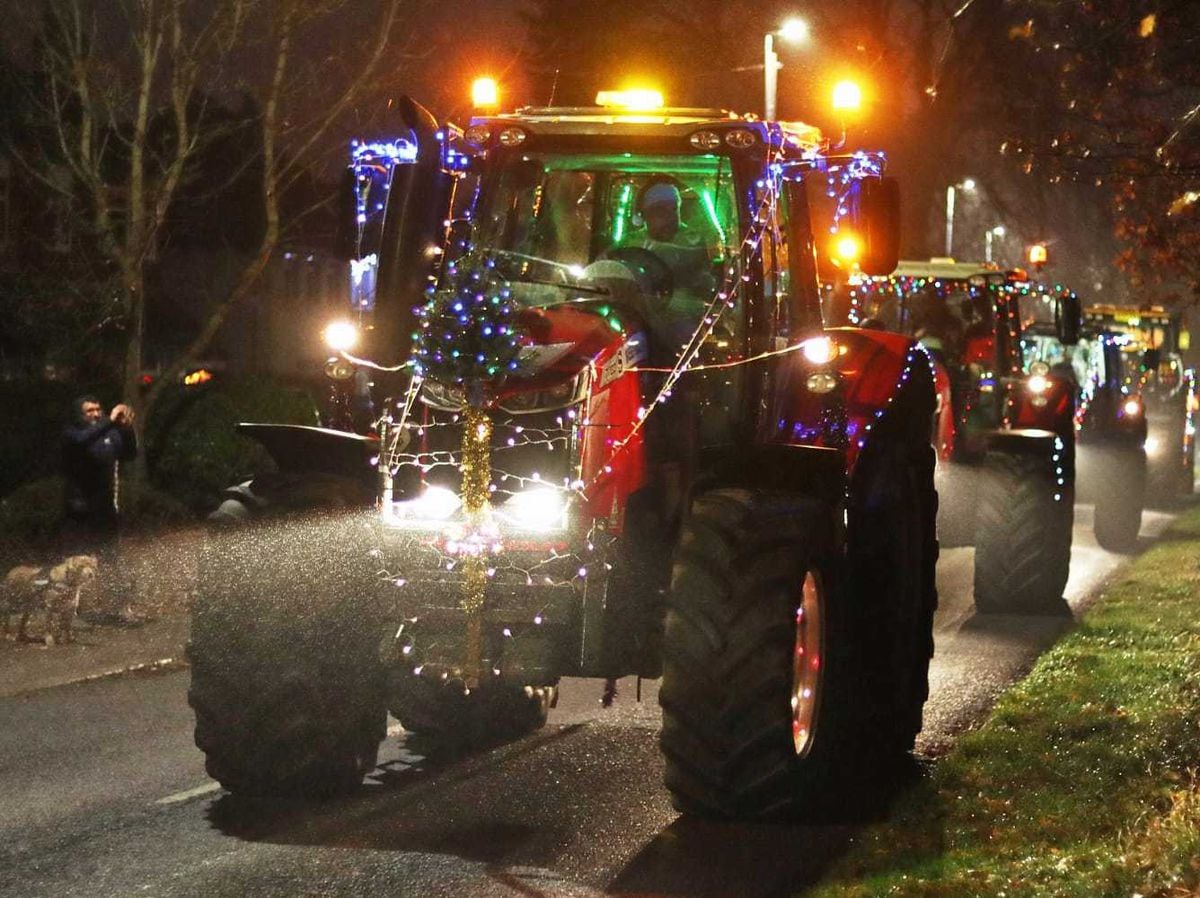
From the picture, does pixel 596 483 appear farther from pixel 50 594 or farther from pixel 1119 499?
pixel 1119 499

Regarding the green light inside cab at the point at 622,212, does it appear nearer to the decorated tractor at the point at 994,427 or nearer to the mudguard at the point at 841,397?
the mudguard at the point at 841,397

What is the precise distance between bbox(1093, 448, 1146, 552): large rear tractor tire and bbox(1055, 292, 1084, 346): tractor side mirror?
4.38 m

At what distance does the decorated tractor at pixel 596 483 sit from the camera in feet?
25.6

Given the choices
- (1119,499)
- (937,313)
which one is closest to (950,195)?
(1119,499)

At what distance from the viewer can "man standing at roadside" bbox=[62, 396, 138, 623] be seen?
14898mm

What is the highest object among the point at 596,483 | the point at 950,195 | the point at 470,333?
the point at 950,195

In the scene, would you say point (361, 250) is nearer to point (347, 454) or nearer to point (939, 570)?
point (347, 454)

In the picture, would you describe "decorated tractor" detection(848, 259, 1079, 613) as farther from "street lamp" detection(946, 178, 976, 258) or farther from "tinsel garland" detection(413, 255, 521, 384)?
"street lamp" detection(946, 178, 976, 258)

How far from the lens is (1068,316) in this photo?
715 inches

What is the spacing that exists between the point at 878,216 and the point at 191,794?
4073 millimetres

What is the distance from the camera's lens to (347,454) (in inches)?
349

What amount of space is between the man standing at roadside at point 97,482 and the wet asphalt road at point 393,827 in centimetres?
386

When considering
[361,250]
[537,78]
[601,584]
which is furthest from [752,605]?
[537,78]

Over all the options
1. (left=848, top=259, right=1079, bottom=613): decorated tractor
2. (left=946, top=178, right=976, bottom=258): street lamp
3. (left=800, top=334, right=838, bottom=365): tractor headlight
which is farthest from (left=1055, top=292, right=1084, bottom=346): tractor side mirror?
(left=946, top=178, right=976, bottom=258): street lamp
